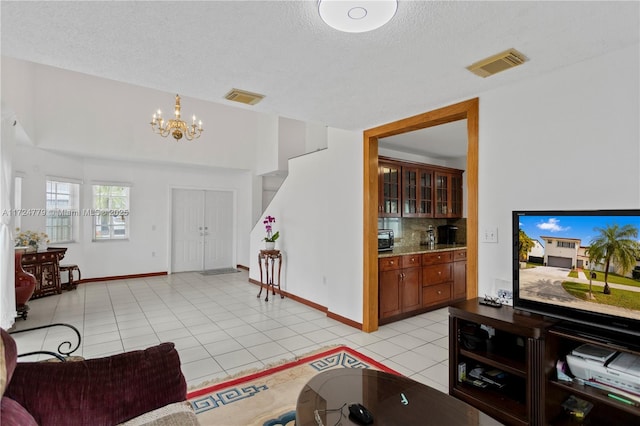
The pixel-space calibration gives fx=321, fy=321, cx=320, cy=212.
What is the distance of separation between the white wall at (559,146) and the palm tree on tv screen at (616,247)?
0.23m

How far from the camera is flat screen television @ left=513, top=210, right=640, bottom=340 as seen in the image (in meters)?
1.77

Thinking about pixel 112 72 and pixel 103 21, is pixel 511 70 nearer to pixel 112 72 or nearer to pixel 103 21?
pixel 103 21

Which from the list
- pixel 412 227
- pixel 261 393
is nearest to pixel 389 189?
pixel 412 227

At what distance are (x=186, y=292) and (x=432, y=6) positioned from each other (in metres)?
5.60

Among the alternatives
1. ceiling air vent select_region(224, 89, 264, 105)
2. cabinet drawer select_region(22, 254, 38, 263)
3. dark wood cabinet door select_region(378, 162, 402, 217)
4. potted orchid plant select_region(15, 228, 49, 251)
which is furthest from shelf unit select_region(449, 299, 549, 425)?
potted orchid plant select_region(15, 228, 49, 251)

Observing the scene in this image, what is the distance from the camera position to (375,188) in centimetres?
383

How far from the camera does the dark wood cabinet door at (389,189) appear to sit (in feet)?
14.5

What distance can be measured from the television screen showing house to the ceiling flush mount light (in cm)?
162

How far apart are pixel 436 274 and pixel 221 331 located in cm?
301

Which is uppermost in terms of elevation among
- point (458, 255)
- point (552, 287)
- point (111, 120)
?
point (111, 120)

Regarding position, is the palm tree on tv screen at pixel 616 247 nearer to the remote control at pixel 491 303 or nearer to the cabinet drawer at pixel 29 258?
the remote control at pixel 491 303

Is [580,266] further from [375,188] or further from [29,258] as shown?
[29,258]

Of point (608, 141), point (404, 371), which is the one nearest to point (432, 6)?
point (608, 141)

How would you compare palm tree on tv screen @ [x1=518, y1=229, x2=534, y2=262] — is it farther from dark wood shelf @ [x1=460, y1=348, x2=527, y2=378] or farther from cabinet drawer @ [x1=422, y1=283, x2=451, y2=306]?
cabinet drawer @ [x1=422, y1=283, x2=451, y2=306]
